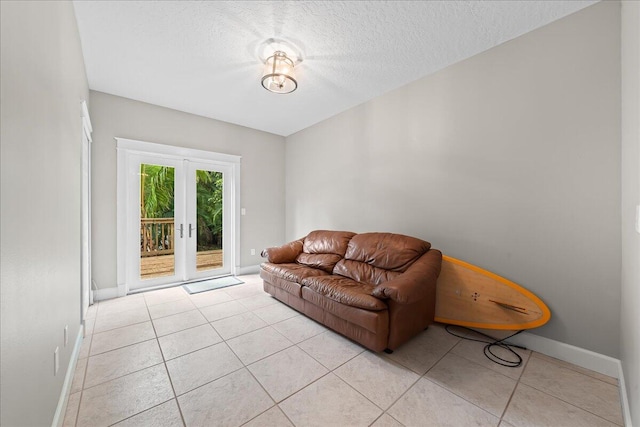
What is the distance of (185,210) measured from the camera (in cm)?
405

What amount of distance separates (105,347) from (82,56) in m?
2.92

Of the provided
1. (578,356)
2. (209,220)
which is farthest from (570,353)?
(209,220)

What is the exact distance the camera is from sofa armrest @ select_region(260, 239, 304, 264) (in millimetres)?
3496

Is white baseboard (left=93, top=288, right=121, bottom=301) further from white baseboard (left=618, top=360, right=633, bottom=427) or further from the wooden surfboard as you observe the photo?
white baseboard (left=618, top=360, right=633, bottom=427)

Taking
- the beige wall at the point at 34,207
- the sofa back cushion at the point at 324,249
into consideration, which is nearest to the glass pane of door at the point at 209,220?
the sofa back cushion at the point at 324,249

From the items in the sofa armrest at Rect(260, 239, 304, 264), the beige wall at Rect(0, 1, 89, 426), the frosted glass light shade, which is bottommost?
the sofa armrest at Rect(260, 239, 304, 264)

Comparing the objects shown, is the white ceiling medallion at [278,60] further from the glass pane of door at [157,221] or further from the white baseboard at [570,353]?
the white baseboard at [570,353]

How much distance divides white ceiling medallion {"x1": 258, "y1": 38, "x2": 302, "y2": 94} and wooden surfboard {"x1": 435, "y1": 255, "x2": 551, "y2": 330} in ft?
8.64

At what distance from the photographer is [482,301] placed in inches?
92.8

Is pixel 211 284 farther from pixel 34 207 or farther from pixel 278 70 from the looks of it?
pixel 278 70

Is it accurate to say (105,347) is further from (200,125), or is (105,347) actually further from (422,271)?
(200,125)

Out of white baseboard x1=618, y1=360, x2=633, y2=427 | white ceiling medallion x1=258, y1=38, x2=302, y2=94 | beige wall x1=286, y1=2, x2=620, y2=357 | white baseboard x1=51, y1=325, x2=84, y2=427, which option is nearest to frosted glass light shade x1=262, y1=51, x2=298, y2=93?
white ceiling medallion x1=258, y1=38, x2=302, y2=94

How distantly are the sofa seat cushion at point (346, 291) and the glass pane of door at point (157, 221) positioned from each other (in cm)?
263

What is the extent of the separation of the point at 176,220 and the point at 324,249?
8.25ft
